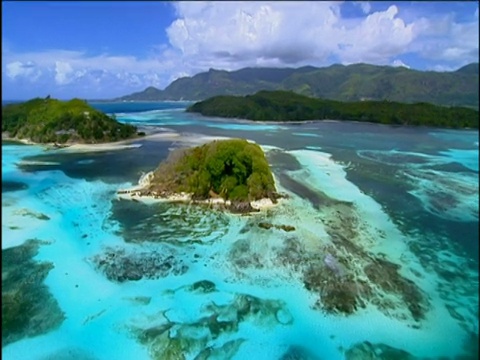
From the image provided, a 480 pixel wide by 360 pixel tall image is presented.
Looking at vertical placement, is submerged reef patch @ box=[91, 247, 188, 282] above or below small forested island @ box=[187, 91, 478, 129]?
below

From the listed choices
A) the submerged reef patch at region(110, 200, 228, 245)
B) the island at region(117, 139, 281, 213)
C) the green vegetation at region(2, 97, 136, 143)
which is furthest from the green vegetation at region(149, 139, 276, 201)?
the green vegetation at region(2, 97, 136, 143)

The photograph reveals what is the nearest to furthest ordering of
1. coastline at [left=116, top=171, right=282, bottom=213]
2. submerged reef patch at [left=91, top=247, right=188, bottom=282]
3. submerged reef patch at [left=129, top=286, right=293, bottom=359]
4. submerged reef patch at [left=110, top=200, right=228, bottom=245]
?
submerged reef patch at [left=129, top=286, right=293, bottom=359] → submerged reef patch at [left=91, top=247, right=188, bottom=282] → submerged reef patch at [left=110, top=200, right=228, bottom=245] → coastline at [left=116, top=171, right=282, bottom=213]

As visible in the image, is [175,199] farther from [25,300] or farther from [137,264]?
[25,300]

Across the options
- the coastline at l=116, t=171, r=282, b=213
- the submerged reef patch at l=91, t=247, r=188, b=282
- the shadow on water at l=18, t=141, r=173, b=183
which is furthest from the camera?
the shadow on water at l=18, t=141, r=173, b=183

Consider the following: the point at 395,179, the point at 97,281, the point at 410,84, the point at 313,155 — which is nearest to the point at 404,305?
the point at 97,281

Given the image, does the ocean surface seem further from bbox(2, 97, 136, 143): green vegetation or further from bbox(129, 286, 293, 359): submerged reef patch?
bbox(2, 97, 136, 143): green vegetation

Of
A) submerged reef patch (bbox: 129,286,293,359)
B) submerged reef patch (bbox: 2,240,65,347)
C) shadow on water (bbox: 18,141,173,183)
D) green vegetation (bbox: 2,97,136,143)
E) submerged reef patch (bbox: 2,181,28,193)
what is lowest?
shadow on water (bbox: 18,141,173,183)

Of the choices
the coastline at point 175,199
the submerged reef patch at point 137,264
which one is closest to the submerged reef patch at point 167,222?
the coastline at point 175,199

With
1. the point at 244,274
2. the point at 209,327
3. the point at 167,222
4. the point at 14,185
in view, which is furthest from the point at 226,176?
the point at 14,185

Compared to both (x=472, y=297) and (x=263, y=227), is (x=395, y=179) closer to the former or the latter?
(x=263, y=227)
